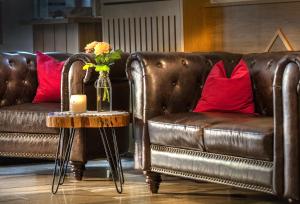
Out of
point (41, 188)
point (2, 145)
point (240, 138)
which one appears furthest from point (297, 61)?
point (2, 145)

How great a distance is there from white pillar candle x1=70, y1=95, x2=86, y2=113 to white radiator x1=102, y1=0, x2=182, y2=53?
1.76 meters

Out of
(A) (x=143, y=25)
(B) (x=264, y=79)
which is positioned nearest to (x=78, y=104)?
(B) (x=264, y=79)

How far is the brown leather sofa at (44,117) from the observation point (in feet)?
16.5

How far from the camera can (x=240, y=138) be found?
3855 millimetres

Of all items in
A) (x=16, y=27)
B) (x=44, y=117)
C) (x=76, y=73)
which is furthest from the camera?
(x=16, y=27)

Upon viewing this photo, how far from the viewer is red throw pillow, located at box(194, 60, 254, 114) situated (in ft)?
14.9

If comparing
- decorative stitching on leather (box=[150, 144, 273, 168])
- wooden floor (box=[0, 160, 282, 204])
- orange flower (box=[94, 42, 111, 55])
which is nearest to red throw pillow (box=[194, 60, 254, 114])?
decorative stitching on leather (box=[150, 144, 273, 168])

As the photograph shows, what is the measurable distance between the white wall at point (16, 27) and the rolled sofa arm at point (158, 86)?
3.40m

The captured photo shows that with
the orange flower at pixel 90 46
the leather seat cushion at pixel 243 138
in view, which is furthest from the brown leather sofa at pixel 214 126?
the orange flower at pixel 90 46

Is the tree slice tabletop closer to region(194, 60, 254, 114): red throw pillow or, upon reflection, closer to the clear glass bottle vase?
the clear glass bottle vase

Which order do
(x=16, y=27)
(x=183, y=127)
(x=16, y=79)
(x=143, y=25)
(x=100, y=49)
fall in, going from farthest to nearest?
(x=16, y=27) → (x=143, y=25) → (x=16, y=79) → (x=100, y=49) → (x=183, y=127)

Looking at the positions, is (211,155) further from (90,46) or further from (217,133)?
(90,46)

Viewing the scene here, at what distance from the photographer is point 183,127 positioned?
4.25 meters

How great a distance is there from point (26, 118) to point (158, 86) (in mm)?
1116
